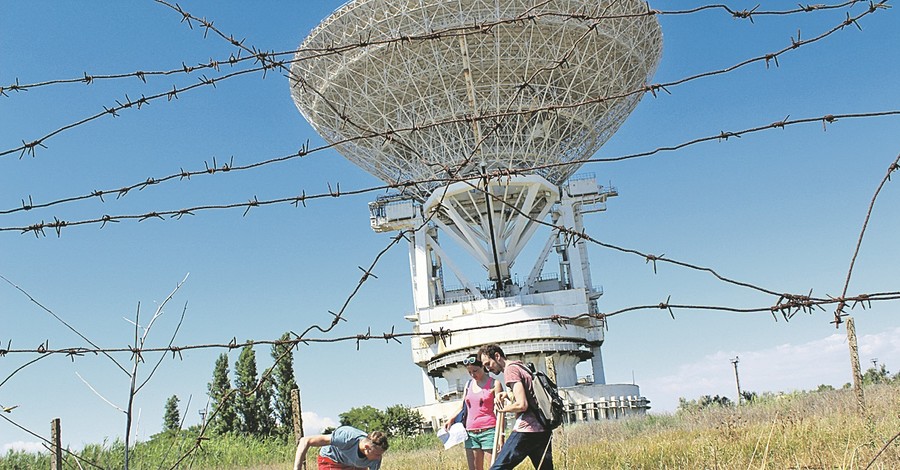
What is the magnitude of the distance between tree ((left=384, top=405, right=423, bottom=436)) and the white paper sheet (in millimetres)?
26010

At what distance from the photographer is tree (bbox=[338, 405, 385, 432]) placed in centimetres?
3309

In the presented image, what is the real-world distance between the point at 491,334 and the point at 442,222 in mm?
6177

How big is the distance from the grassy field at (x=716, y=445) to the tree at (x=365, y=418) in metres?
7.22

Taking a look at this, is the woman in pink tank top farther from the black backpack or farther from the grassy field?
the black backpack

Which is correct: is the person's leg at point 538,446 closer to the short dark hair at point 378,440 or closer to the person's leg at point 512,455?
the person's leg at point 512,455

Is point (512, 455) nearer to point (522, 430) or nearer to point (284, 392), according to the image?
point (522, 430)

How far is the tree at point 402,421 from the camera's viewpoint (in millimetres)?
32969

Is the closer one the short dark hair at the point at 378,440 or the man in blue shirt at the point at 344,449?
the short dark hair at the point at 378,440

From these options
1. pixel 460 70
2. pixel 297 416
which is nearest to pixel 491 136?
pixel 460 70

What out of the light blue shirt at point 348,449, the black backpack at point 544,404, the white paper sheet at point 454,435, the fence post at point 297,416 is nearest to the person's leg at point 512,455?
the black backpack at point 544,404

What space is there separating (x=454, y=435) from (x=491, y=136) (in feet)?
68.7

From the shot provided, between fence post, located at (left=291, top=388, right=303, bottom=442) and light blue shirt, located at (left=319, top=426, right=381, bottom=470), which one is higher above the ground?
fence post, located at (left=291, top=388, right=303, bottom=442)

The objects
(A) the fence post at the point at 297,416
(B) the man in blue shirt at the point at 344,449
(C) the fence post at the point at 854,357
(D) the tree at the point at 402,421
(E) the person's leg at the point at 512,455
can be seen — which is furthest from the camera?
(D) the tree at the point at 402,421

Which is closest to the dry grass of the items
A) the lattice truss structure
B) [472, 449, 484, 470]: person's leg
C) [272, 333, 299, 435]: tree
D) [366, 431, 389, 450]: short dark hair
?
[472, 449, 484, 470]: person's leg
